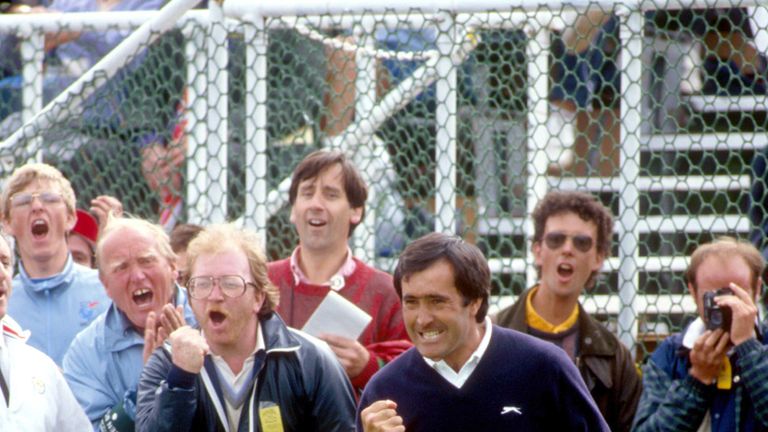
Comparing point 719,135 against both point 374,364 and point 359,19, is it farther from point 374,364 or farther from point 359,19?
point 374,364

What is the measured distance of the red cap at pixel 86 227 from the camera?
27.8 ft

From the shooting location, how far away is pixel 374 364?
682 centimetres

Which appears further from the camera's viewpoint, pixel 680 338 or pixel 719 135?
pixel 719 135

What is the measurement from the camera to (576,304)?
738cm

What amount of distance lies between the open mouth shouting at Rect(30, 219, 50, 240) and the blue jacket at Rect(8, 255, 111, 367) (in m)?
0.18

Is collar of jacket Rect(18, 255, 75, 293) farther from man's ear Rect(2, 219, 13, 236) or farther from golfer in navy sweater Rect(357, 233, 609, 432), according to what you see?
golfer in navy sweater Rect(357, 233, 609, 432)

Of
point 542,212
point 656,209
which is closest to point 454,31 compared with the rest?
point 542,212

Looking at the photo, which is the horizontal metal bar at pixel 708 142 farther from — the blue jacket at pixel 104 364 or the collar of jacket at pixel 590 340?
the blue jacket at pixel 104 364

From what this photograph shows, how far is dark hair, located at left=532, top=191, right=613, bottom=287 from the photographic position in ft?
24.3

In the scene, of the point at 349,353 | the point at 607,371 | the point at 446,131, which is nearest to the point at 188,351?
the point at 349,353

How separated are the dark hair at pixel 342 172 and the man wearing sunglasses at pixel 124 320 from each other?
68 centimetres

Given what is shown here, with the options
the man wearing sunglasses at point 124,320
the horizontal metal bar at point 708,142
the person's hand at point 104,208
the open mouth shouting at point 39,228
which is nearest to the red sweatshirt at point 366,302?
the man wearing sunglasses at point 124,320

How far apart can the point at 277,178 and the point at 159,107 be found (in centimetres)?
73

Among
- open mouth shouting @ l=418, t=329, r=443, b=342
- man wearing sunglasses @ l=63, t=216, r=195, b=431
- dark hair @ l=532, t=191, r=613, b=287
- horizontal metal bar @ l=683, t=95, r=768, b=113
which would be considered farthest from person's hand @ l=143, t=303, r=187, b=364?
Answer: horizontal metal bar @ l=683, t=95, r=768, b=113
